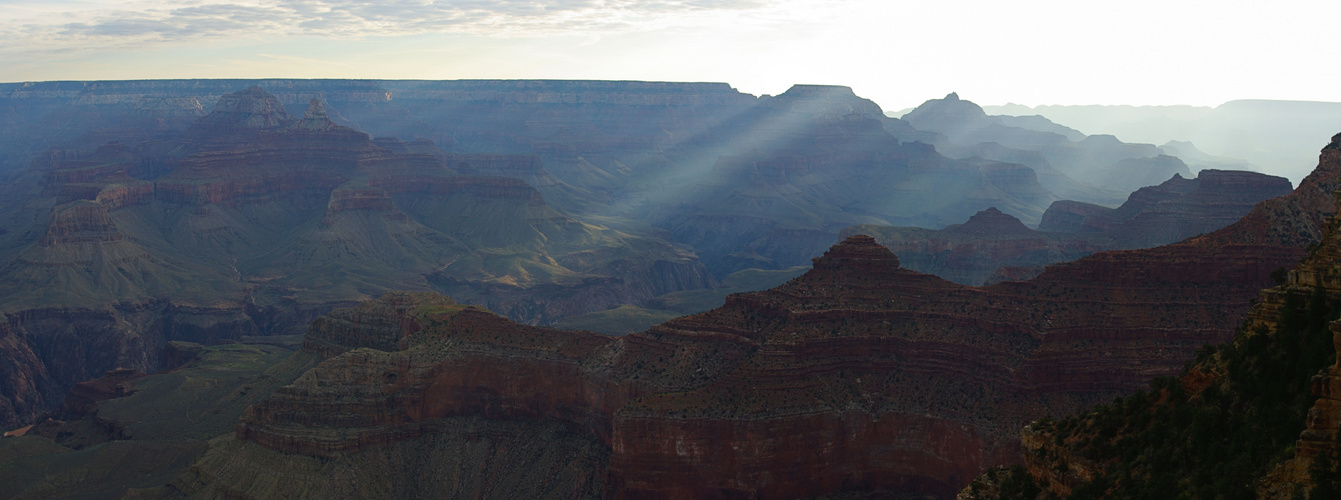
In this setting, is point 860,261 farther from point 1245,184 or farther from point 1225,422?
point 1245,184

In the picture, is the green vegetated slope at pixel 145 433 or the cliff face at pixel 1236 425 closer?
the cliff face at pixel 1236 425

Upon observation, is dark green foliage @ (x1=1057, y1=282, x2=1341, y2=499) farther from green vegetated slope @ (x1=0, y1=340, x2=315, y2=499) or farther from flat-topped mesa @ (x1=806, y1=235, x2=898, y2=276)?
green vegetated slope @ (x1=0, y1=340, x2=315, y2=499)

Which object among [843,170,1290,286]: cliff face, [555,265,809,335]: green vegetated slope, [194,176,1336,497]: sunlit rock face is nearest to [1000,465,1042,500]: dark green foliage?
[194,176,1336,497]: sunlit rock face

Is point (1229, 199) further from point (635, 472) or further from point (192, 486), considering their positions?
point (192, 486)

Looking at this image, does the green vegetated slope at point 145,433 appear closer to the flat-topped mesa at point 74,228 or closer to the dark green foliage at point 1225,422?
the flat-topped mesa at point 74,228

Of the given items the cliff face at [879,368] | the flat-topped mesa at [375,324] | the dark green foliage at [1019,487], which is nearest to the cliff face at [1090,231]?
the cliff face at [879,368]

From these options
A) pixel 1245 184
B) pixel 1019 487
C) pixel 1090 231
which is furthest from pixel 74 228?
pixel 1019 487
